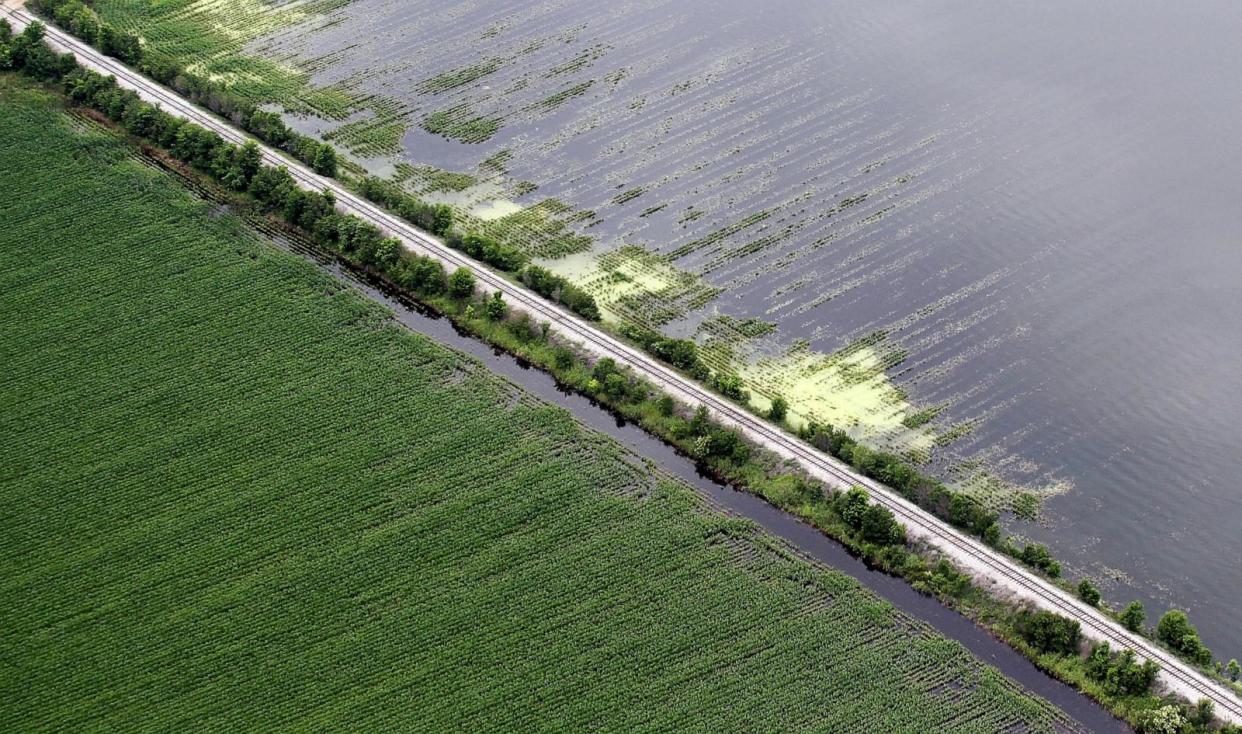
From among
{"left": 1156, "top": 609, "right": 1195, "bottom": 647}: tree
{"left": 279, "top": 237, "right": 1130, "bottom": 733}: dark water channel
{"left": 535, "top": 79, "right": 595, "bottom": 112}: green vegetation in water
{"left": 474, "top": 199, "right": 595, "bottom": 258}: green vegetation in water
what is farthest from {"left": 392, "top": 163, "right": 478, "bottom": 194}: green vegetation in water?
{"left": 1156, "top": 609, "right": 1195, "bottom": 647}: tree

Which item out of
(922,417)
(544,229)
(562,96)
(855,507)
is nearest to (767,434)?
(855,507)

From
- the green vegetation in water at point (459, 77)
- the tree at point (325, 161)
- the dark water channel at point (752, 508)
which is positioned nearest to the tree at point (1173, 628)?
the dark water channel at point (752, 508)

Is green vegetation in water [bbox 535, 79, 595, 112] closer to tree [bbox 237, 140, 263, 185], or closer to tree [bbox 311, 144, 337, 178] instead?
tree [bbox 311, 144, 337, 178]

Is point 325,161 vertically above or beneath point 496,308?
above

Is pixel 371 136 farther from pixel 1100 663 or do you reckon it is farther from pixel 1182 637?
pixel 1182 637

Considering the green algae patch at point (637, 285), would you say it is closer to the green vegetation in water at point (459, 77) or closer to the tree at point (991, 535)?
the tree at point (991, 535)

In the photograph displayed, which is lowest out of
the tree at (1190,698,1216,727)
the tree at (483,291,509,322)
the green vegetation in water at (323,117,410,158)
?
the tree at (1190,698,1216,727)

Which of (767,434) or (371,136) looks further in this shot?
(371,136)
